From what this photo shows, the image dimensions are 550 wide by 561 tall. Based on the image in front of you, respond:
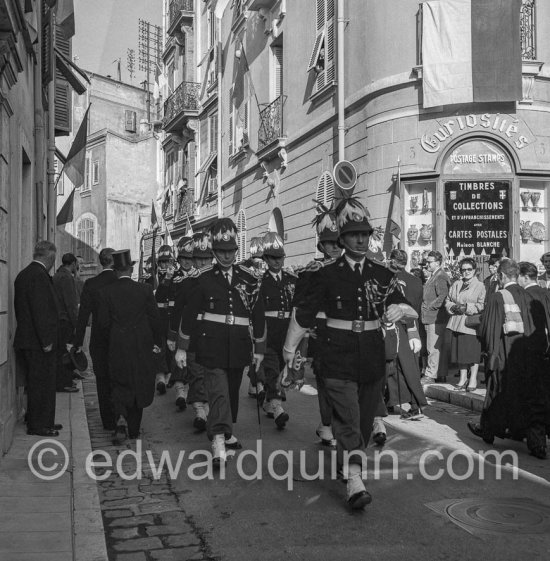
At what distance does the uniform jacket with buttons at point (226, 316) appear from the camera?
6.98m

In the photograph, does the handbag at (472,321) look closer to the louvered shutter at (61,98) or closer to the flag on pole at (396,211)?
the flag on pole at (396,211)

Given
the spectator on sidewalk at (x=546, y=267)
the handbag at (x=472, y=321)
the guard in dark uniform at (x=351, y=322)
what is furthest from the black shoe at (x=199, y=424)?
the spectator on sidewalk at (x=546, y=267)

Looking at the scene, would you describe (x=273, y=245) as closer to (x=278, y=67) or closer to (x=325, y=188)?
(x=325, y=188)

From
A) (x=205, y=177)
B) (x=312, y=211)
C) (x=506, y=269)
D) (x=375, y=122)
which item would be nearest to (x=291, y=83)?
(x=312, y=211)

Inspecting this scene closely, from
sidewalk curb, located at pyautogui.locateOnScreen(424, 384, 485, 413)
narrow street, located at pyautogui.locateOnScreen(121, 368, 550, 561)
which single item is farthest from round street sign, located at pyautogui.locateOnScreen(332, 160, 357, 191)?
narrow street, located at pyautogui.locateOnScreen(121, 368, 550, 561)

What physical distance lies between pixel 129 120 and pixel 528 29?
128 feet

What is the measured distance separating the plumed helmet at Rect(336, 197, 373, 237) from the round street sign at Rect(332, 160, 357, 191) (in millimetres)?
9125

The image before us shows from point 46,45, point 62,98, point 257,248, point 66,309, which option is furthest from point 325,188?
point 257,248

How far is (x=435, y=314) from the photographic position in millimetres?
12148

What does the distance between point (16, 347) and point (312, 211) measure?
12744 millimetres

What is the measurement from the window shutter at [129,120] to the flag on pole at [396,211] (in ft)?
126

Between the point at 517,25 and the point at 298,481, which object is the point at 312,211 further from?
the point at 298,481

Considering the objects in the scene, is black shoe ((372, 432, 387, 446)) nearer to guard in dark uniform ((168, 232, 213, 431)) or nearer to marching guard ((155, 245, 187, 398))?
guard in dark uniform ((168, 232, 213, 431))

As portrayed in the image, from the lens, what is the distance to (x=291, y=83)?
21.5 meters
